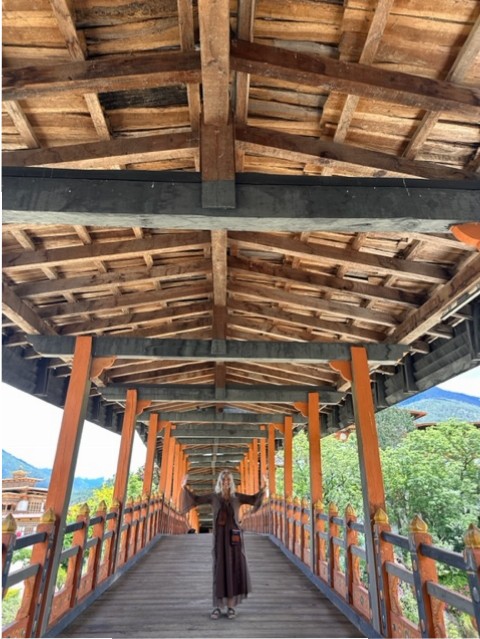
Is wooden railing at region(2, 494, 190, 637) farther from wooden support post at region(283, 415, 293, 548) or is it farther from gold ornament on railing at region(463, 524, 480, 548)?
gold ornament on railing at region(463, 524, 480, 548)

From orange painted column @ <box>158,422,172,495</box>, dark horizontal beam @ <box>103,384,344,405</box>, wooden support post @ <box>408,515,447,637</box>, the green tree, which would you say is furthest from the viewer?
the green tree

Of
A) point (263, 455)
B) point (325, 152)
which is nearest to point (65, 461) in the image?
point (325, 152)

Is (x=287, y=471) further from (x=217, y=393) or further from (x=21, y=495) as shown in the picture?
(x=21, y=495)

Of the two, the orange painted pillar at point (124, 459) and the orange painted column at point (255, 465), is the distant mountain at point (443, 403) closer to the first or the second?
the orange painted column at point (255, 465)

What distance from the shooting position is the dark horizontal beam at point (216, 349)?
6453 mm

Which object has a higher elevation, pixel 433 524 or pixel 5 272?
pixel 5 272

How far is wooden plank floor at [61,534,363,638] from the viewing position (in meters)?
4.38

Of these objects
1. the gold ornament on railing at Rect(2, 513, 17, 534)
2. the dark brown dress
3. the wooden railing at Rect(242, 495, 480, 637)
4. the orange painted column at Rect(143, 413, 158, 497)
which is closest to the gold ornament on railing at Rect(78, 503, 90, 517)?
the dark brown dress

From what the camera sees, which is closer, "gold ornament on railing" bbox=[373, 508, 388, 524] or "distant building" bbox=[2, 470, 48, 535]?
"gold ornament on railing" bbox=[373, 508, 388, 524]

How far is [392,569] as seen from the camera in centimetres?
426

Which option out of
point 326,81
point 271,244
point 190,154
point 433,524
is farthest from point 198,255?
point 433,524

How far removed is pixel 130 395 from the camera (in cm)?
947

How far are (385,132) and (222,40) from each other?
5.58 feet

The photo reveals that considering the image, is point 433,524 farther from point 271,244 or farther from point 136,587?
point 271,244
